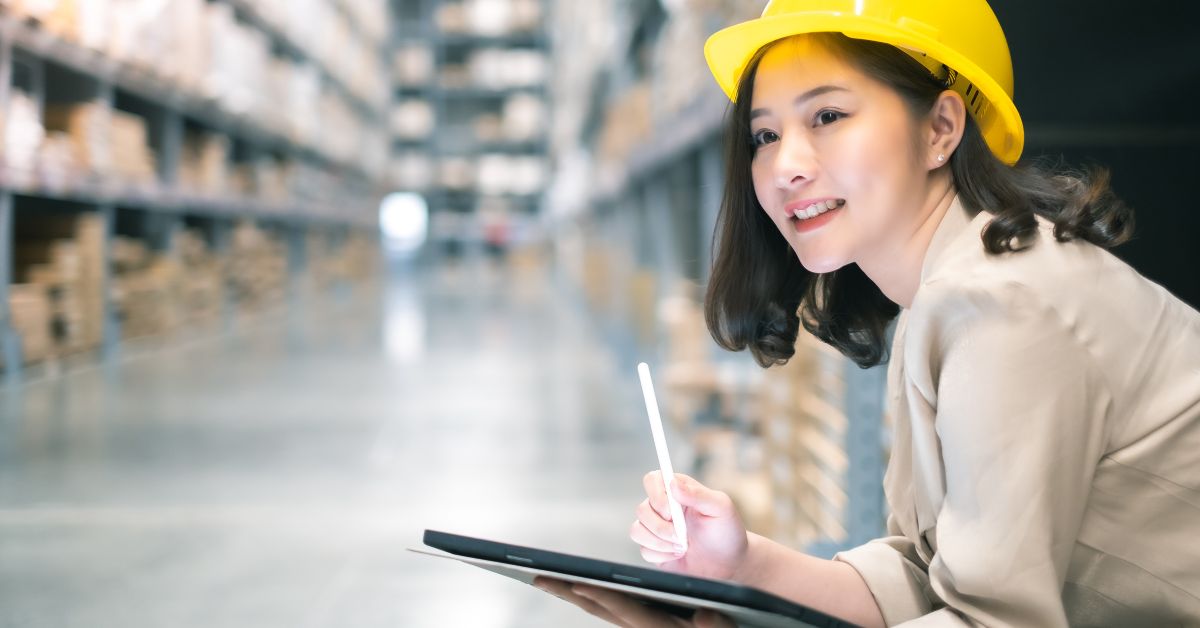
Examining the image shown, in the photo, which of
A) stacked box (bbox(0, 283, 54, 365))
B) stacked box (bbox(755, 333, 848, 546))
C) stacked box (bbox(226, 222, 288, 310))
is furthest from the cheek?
stacked box (bbox(226, 222, 288, 310))

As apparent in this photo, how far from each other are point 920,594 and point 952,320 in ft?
1.70

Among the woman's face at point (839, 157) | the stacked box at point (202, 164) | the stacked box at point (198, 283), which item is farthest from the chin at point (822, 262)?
the stacked box at point (202, 164)

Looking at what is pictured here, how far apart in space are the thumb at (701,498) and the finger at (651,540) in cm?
7

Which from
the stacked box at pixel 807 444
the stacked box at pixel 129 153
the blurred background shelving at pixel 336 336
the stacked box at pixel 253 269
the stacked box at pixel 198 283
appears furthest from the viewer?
the stacked box at pixel 253 269

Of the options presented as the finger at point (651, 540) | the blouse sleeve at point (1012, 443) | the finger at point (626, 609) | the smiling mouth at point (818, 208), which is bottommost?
the finger at point (626, 609)

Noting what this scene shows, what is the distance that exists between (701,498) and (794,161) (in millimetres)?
372

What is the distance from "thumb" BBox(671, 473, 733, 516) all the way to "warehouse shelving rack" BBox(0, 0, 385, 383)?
5681mm

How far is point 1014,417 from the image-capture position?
35.3 inches

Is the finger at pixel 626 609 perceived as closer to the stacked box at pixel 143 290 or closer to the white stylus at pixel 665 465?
the white stylus at pixel 665 465

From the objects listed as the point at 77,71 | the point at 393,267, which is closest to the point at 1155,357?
the point at 77,71

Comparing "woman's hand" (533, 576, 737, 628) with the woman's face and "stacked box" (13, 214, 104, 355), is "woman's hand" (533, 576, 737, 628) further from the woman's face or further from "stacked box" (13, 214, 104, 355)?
"stacked box" (13, 214, 104, 355)

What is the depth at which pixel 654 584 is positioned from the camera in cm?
96

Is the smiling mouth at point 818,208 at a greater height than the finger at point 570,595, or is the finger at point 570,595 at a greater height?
the smiling mouth at point 818,208

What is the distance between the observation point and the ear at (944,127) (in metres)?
1.13
